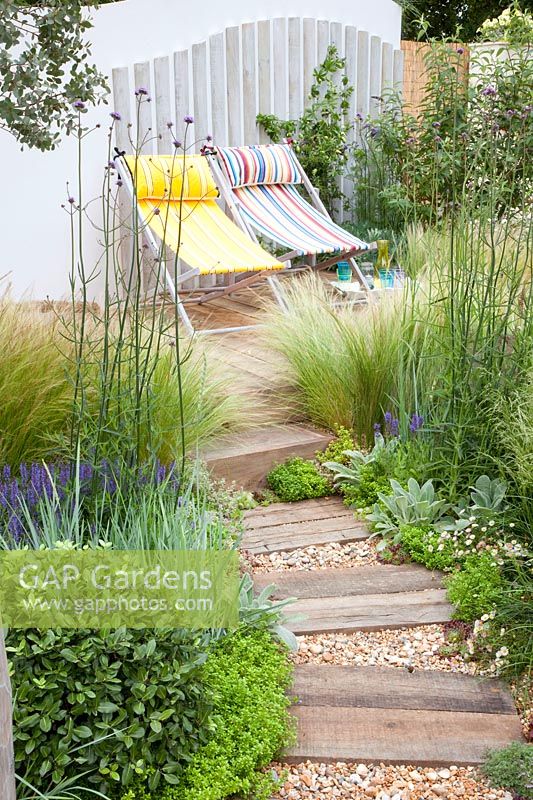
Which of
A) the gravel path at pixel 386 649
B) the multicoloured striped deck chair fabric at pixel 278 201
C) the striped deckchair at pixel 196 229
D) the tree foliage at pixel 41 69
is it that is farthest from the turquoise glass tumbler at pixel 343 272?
the tree foliage at pixel 41 69

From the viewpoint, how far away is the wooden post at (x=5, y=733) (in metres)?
1.66

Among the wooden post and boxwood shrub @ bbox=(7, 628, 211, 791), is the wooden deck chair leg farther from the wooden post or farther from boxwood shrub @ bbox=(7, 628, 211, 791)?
the wooden post

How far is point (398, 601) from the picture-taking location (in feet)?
10.3

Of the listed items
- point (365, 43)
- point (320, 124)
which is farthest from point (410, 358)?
point (365, 43)

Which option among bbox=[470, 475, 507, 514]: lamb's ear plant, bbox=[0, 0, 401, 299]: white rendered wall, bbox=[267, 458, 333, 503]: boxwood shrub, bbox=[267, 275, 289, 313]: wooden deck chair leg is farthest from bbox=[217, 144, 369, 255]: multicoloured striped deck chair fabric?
bbox=[470, 475, 507, 514]: lamb's ear plant

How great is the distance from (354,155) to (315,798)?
6.33m

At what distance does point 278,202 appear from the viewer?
22.1 ft

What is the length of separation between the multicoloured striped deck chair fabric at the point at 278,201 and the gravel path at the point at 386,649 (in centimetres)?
342

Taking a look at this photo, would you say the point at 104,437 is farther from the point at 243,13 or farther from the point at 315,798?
the point at 243,13

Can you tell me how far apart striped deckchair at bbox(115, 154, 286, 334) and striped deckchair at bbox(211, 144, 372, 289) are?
151 mm

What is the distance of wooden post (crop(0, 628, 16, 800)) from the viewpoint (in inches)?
65.5

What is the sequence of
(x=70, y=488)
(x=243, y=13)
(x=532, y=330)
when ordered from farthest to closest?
(x=243, y=13) → (x=532, y=330) → (x=70, y=488)

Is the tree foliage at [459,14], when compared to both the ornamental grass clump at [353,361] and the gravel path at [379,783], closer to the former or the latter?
the ornamental grass clump at [353,361]

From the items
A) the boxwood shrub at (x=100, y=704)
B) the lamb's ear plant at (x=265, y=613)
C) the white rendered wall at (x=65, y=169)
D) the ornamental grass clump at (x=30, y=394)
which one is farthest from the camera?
the white rendered wall at (x=65, y=169)
